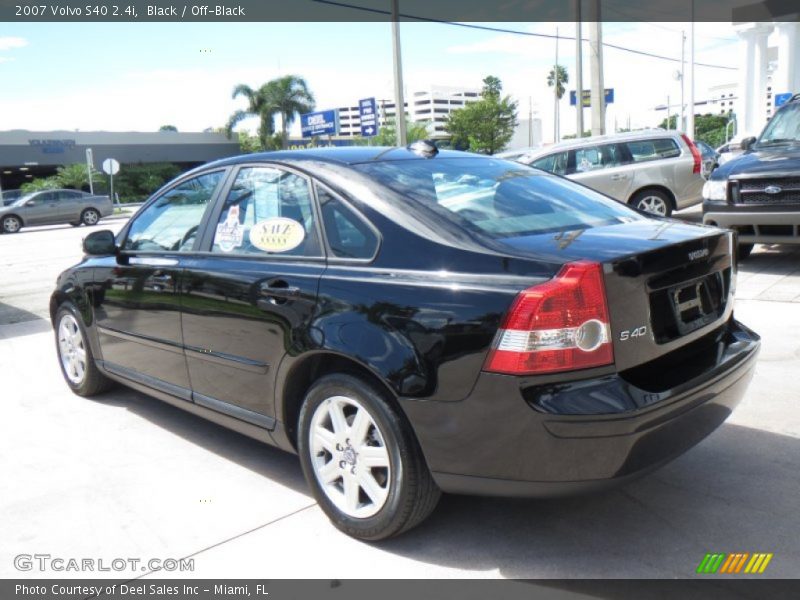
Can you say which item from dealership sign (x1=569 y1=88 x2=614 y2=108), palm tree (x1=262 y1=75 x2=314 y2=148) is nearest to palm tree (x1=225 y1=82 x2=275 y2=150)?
palm tree (x1=262 y1=75 x2=314 y2=148)

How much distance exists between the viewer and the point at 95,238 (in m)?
4.51

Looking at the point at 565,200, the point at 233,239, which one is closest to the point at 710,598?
the point at 565,200

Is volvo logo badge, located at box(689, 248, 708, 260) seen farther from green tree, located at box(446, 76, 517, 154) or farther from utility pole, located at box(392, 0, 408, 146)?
green tree, located at box(446, 76, 517, 154)

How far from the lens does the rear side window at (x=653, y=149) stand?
12.1 metres

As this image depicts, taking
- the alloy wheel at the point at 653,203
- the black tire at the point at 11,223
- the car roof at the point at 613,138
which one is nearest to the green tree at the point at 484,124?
the black tire at the point at 11,223

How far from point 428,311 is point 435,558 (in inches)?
39.2

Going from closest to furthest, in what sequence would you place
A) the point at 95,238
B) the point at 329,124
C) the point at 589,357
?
the point at 589,357, the point at 95,238, the point at 329,124

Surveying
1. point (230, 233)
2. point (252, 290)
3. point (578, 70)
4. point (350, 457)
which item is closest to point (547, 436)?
point (350, 457)

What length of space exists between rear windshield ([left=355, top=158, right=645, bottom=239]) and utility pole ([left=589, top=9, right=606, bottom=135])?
14.7 metres

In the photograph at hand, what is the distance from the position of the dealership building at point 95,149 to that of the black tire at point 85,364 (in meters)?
43.1

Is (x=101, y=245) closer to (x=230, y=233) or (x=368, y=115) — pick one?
(x=230, y=233)

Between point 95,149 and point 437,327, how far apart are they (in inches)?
2164

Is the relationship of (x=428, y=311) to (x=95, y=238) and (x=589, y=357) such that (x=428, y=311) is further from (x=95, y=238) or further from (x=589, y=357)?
(x=95, y=238)

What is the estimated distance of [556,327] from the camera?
2.40 m
